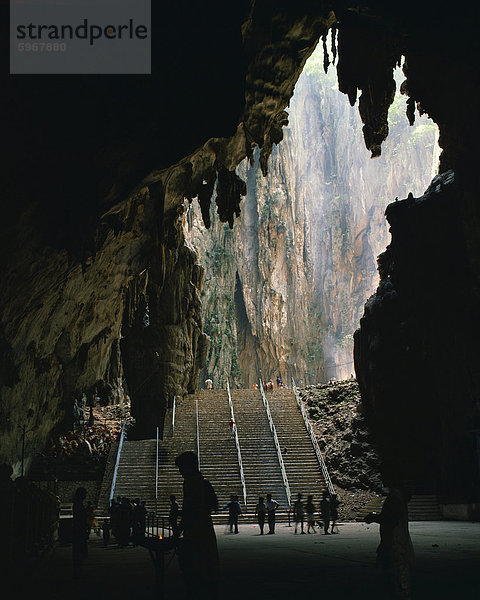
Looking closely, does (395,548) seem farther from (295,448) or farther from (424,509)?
(295,448)

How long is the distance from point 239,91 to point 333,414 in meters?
20.3

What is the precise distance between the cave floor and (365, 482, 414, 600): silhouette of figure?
650 millimetres

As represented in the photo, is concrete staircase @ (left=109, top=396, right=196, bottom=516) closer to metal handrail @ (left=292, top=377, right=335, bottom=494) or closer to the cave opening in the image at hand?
the cave opening

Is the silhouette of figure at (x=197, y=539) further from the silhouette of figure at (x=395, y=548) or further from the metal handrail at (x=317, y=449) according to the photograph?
the metal handrail at (x=317, y=449)

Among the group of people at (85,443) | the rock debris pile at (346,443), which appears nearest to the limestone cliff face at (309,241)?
the group of people at (85,443)

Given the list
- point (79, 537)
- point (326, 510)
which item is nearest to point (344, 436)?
point (326, 510)

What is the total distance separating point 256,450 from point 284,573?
51.7ft

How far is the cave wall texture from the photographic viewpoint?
8.81 meters

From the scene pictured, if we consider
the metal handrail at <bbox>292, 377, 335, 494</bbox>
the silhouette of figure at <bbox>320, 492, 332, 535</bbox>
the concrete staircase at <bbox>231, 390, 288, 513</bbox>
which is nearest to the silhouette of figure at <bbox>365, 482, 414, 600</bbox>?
the silhouette of figure at <bbox>320, 492, 332, 535</bbox>

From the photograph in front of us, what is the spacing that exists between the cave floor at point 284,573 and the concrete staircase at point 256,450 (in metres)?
8.43

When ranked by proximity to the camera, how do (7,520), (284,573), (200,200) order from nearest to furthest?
(7,520) → (284,573) → (200,200)

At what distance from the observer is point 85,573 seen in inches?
298

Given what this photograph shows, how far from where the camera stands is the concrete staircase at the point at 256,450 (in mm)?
19672

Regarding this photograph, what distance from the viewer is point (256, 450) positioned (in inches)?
888
